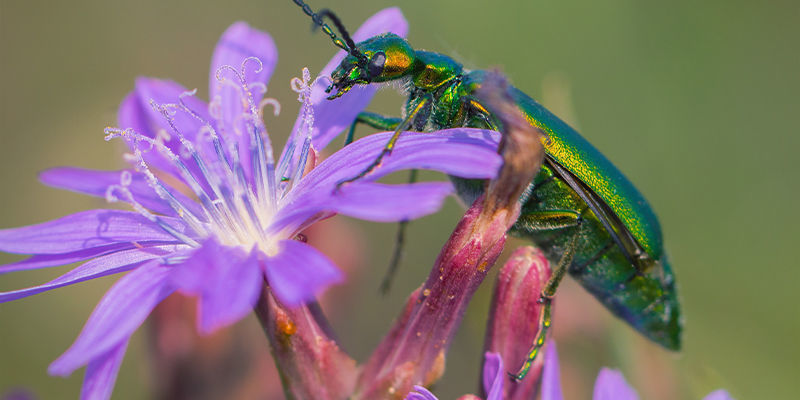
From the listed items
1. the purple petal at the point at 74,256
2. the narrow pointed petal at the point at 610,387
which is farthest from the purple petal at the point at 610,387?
the purple petal at the point at 74,256

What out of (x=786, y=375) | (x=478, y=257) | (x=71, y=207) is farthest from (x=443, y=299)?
(x=71, y=207)

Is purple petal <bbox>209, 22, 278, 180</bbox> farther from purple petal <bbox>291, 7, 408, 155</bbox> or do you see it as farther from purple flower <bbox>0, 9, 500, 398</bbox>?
purple petal <bbox>291, 7, 408, 155</bbox>

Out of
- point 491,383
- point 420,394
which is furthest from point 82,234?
point 491,383

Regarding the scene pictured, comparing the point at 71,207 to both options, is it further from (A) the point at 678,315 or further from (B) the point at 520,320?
(A) the point at 678,315

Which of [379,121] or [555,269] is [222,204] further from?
[555,269]

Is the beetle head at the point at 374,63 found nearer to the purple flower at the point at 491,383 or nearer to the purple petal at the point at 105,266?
the purple petal at the point at 105,266

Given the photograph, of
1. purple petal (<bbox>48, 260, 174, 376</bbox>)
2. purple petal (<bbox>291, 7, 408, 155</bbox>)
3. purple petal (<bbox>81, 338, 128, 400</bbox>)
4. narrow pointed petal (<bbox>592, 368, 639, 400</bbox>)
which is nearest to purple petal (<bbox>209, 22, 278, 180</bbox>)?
purple petal (<bbox>291, 7, 408, 155</bbox>)

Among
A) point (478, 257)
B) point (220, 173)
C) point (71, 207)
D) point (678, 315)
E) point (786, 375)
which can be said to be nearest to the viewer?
point (478, 257)
